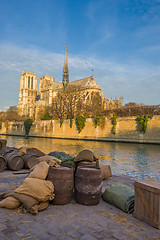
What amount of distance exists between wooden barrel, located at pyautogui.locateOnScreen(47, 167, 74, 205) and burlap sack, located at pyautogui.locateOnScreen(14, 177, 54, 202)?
0.48 ft

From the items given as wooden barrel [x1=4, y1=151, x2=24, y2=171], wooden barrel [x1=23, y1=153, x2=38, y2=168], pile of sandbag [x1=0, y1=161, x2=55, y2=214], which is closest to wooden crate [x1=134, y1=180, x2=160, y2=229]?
pile of sandbag [x1=0, y1=161, x2=55, y2=214]

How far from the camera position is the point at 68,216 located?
12.8ft

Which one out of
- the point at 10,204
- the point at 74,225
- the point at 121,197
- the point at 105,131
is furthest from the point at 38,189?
the point at 105,131

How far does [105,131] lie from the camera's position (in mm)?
39594

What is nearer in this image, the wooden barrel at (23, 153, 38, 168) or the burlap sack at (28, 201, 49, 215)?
the burlap sack at (28, 201, 49, 215)

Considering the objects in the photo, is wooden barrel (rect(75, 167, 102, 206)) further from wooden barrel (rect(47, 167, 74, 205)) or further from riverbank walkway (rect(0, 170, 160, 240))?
wooden barrel (rect(47, 167, 74, 205))

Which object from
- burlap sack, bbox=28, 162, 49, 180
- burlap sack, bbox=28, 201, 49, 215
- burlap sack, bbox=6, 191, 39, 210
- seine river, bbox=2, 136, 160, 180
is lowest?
seine river, bbox=2, 136, 160, 180

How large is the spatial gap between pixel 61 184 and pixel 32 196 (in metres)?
0.70

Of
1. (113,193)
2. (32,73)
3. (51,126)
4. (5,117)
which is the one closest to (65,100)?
(51,126)

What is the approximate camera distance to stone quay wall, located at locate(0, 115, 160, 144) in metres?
32.7

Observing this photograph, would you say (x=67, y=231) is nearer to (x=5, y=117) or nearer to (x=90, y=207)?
(x=90, y=207)

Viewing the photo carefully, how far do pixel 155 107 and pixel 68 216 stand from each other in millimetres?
37563

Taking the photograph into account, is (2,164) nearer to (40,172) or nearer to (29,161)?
(29,161)

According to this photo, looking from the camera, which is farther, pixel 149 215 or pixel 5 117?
pixel 5 117
